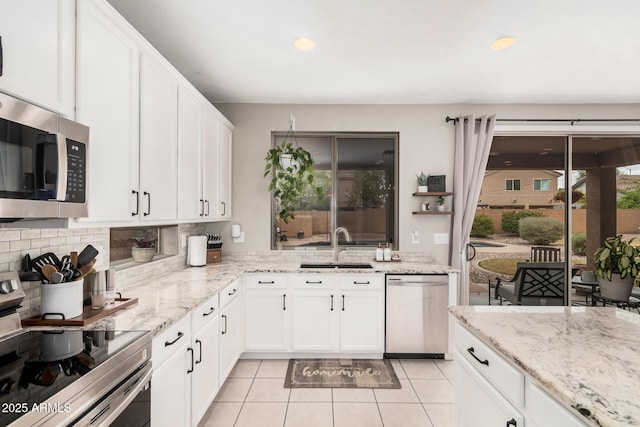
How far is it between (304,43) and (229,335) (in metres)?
2.39

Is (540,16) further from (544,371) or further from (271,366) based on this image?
(271,366)

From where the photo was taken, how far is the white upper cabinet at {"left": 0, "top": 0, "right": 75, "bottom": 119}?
45.1 inches

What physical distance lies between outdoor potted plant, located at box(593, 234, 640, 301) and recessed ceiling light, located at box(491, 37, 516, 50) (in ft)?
9.30

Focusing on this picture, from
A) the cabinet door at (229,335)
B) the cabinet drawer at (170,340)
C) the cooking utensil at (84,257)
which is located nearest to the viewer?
the cabinet drawer at (170,340)

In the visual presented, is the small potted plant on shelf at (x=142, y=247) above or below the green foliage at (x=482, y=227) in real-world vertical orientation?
below

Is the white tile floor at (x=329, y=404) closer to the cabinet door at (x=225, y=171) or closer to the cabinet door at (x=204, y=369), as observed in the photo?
the cabinet door at (x=204, y=369)

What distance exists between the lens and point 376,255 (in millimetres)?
3875

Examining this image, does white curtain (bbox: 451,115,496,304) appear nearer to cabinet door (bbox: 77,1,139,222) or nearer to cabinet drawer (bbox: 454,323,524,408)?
cabinet drawer (bbox: 454,323,524,408)

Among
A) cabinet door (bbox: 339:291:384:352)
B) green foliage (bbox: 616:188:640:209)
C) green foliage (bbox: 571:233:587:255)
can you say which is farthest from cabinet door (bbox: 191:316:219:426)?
green foliage (bbox: 616:188:640:209)

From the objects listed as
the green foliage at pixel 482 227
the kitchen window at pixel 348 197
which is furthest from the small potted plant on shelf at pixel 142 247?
the green foliage at pixel 482 227

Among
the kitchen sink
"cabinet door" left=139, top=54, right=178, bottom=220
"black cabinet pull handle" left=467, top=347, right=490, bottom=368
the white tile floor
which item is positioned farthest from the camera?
the kitchen sink

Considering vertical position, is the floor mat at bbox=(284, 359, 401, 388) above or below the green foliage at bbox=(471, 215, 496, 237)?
below

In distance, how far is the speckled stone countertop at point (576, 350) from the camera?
0.95m

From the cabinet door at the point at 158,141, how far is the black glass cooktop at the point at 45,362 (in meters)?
0.79
